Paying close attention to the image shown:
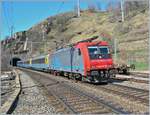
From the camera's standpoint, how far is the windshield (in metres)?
22.4

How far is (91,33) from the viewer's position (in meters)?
97.2

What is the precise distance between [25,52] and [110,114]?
123 metres

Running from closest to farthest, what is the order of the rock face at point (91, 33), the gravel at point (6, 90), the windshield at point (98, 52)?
1. the gravel at point (6, 90)
2. the windshield at point (98, 52)
3. the rock face at point (91, 33)

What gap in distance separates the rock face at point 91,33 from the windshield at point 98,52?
20305 mm

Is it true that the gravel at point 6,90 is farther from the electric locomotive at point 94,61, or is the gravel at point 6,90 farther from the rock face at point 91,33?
the rock face at point 91,33

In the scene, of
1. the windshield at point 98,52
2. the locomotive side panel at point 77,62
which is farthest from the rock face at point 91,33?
the windshield at point 98,52

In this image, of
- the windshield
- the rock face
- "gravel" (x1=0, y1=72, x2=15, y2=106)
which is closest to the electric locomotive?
the windshield

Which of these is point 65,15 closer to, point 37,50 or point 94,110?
point 37,50

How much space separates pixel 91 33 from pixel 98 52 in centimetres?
7489

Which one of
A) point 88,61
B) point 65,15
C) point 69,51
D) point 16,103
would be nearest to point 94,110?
point 16,103

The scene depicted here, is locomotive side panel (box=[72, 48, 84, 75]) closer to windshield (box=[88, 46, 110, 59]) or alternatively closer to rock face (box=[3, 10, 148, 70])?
windshield (box=[88, 46, 110, 59])

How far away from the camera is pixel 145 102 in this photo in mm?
12727

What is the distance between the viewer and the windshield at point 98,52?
73.6ft

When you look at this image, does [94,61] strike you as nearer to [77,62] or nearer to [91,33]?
[77,62]
